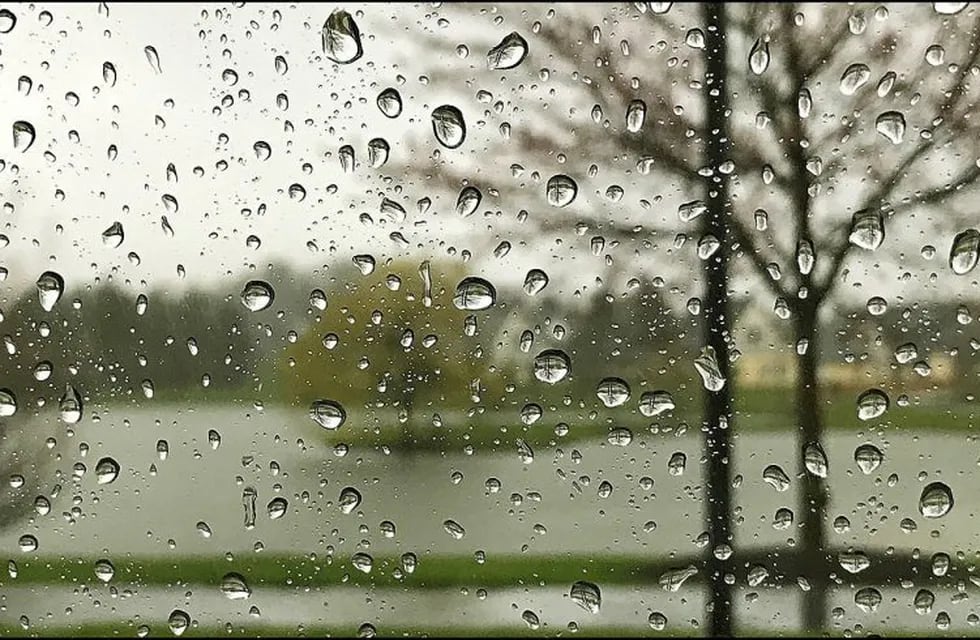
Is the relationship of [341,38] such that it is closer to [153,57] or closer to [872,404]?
[153,57]

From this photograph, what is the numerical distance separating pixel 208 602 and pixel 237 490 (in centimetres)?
11

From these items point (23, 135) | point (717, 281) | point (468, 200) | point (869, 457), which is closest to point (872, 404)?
point (869, 457)

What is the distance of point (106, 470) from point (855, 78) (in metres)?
0.71

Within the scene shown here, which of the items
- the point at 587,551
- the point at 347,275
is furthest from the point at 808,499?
the point at 347,275

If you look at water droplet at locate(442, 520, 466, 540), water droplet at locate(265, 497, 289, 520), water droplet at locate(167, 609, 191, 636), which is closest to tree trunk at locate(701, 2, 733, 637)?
water droplet at locate(442, 520, 466, 540)

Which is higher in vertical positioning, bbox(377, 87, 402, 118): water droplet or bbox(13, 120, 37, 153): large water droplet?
bbox(377, 87, 402, 118): water droplet

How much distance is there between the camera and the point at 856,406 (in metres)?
0.65

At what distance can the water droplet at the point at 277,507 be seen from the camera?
671 millimetres

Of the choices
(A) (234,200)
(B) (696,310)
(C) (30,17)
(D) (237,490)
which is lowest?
(D) (237,490)

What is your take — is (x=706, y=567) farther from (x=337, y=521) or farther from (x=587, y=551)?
A: (x=337, y=521)

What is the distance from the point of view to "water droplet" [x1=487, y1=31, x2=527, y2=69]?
644 millimetres

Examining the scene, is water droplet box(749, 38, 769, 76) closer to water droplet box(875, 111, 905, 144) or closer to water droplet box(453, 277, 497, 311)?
water droplet box(875, 111, 905, 144)

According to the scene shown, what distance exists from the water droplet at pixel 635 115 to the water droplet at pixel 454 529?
36cm

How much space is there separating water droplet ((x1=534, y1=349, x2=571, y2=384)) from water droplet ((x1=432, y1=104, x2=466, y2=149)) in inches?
7.5
